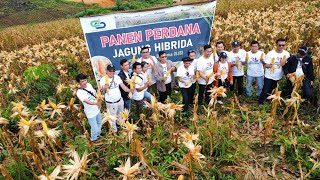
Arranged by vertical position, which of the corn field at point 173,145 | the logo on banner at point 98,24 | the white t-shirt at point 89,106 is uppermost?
the logo on banner at point 98,24

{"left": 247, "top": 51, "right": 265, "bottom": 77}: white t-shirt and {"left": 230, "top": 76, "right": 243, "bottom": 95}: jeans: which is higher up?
{"left": 247, "top": 51, "right": 265, "bottom": 77}: white t-shirt

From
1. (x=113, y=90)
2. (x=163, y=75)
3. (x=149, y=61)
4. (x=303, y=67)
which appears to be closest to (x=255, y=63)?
(x=303, y=67)

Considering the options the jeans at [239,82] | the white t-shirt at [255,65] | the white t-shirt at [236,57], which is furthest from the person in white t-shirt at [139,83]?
the white t-shirt at [255,65]

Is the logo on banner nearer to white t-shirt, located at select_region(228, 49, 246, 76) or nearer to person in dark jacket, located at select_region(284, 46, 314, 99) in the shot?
white t-shirt, located at select_region(228, 49, 246, 76)

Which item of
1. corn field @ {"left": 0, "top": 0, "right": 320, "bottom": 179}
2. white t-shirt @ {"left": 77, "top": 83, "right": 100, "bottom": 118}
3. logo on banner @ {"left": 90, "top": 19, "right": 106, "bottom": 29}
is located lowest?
corn field @ {"left": 0, "top": 0, "right": 320, "bottom": 179}

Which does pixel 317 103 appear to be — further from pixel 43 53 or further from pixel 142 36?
pixel 43 53

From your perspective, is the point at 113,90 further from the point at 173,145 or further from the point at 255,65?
the point at 255,65

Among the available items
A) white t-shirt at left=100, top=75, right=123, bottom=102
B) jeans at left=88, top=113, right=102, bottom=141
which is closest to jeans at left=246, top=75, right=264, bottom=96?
white t-shirt at left=100, top=75, right=123, bottom=102

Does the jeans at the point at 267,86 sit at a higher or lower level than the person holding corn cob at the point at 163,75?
lower

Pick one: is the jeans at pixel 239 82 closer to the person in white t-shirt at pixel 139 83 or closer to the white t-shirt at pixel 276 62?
the white t-shirt at pixel 276 62

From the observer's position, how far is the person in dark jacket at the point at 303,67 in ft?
14.6

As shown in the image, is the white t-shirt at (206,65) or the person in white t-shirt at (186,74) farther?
the white t-shirt at (206,65)

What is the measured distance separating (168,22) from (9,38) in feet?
31.1

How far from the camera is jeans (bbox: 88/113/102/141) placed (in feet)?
13.8
